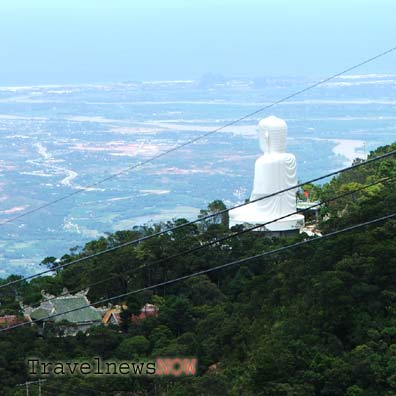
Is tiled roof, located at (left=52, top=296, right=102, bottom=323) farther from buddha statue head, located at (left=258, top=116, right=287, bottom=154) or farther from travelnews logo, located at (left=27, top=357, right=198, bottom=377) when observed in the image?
buddha statue head, located at (left=258, top=116, right=287, bottom=154)

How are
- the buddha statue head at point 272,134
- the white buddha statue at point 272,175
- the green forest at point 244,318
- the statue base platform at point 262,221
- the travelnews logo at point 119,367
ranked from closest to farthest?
the green forest at point 244,318 < the travelnews logo at point 119,367 < the statue base platform at point 262,221 < the white buddha statue at point 272,175 < the buddha statue head at point 272,134

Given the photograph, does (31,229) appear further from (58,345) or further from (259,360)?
(259,360)

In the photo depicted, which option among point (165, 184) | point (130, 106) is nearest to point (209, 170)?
point (165, 184)

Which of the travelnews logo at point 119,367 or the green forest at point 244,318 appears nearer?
the green forest at point 244,318

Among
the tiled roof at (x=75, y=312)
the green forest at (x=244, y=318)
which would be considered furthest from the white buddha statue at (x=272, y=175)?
the tiled roof at (x=75, y=312)

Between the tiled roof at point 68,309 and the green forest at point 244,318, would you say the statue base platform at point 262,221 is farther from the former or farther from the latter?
the tiled roof at point 68,309

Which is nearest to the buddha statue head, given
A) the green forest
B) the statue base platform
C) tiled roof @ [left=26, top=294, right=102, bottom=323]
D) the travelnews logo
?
the statue base platform

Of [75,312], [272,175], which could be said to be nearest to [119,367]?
[75,312]

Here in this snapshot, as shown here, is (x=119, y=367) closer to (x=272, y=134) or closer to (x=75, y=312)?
(x=75, y=312)
